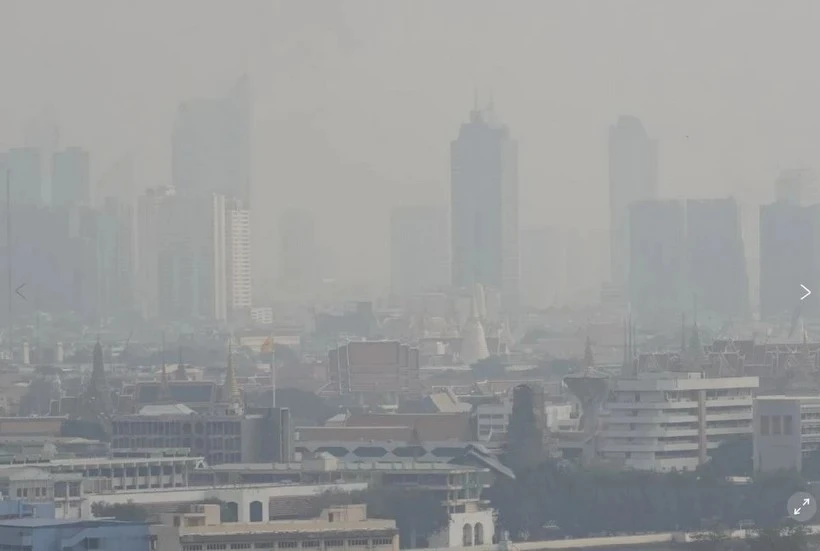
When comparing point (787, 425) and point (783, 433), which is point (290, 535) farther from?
point (787, 425)

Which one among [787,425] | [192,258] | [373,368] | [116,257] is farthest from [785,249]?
[787,425]

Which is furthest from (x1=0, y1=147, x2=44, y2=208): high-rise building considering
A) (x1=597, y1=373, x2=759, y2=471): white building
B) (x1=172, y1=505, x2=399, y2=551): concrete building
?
(x1=172, y1=505, x2=399, y2=551): concrete building

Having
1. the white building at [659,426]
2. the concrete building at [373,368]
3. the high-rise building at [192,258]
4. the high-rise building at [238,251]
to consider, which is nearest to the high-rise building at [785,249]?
the high-rise building at [238,251]

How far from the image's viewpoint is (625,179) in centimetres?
12231

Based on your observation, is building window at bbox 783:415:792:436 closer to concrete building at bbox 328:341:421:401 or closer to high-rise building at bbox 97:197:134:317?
concrete building at bbox 328:341:421:401

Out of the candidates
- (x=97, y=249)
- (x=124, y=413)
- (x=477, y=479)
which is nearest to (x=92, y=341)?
(x=97, y=249)

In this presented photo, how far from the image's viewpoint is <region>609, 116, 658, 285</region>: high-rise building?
11619 centimetres

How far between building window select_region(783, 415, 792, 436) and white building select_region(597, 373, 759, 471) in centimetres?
144

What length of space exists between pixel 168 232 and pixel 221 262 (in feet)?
9.71

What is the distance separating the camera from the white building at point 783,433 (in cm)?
5981

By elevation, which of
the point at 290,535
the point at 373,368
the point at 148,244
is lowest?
the point at 290,535

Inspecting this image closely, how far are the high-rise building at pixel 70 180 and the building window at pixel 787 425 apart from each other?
6067 cm

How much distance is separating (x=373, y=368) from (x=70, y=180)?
31.8 meters

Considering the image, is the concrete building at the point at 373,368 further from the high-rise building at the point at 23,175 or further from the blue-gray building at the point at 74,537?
the blue-gray building at the point at 74,537
